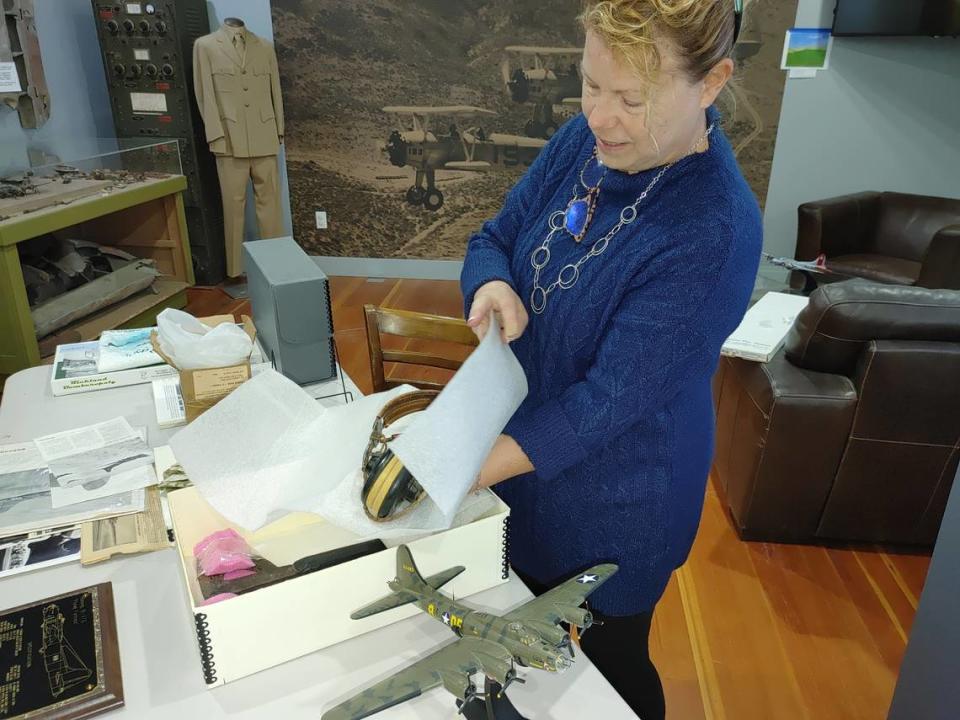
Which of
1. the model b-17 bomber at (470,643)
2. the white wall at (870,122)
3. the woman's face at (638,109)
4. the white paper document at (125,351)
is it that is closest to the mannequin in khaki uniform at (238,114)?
the white paper document at (125,351)

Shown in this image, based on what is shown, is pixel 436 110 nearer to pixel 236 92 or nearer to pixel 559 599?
pixel 236 92

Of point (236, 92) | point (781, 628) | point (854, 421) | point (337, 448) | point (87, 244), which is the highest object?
point (236, 92)

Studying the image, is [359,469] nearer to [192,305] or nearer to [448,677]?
[448,677]

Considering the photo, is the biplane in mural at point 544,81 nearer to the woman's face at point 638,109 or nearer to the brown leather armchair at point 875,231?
the brown leather armchair at point 875,231

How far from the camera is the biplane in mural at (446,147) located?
4910 millimetres

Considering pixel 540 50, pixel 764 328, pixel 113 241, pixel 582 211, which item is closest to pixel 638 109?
pixel 582 211

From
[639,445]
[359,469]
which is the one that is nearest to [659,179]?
[639,445]

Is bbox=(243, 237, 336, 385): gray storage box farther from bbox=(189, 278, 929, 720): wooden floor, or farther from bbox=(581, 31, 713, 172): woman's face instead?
bbox=(189, 278, 929, 720): wooden floor

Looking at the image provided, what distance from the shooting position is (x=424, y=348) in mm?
4000

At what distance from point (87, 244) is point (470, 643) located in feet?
12.8

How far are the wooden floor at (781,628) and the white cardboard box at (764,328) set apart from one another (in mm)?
657

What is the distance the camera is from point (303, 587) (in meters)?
0.89

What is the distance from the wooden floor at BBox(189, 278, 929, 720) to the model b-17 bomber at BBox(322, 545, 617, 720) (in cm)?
112

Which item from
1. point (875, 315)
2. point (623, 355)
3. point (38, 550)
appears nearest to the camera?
point (623, 355)
